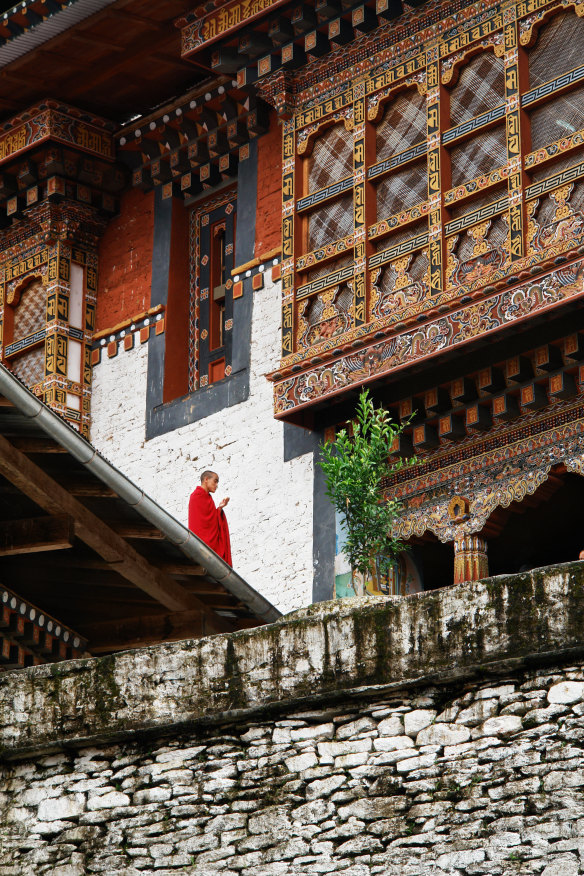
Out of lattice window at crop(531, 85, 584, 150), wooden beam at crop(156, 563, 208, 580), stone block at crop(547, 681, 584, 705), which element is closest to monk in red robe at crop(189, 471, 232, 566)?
wooden beam at crop(156, 563, 208, 580)

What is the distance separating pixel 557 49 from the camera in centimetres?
1223

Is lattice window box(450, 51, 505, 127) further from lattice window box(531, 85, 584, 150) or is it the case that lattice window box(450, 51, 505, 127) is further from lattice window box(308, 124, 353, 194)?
lattice window box(308, 124, 353, 194)

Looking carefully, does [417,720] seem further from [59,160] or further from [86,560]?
[59,160]

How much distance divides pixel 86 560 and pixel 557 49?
457 cm

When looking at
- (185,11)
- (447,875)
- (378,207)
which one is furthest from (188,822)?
(185,11)

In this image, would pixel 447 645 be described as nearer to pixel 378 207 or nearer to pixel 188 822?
pixel 188 822

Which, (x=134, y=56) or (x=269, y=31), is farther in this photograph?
(x=134, y=56)

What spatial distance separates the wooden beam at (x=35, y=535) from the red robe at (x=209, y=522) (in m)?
2.01

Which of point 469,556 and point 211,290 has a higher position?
point 211,290

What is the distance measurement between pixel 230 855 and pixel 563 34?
669cm

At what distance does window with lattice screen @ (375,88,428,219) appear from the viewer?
42.2ft

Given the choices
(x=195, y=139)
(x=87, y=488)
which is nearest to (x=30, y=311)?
(x=195, y=139)

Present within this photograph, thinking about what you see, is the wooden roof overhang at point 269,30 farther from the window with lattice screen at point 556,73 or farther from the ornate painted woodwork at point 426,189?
the window with lattice screen at point 556,73

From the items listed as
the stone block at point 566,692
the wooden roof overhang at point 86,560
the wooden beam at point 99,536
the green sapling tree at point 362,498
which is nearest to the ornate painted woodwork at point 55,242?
the wooden roof overhang at point 86,560
